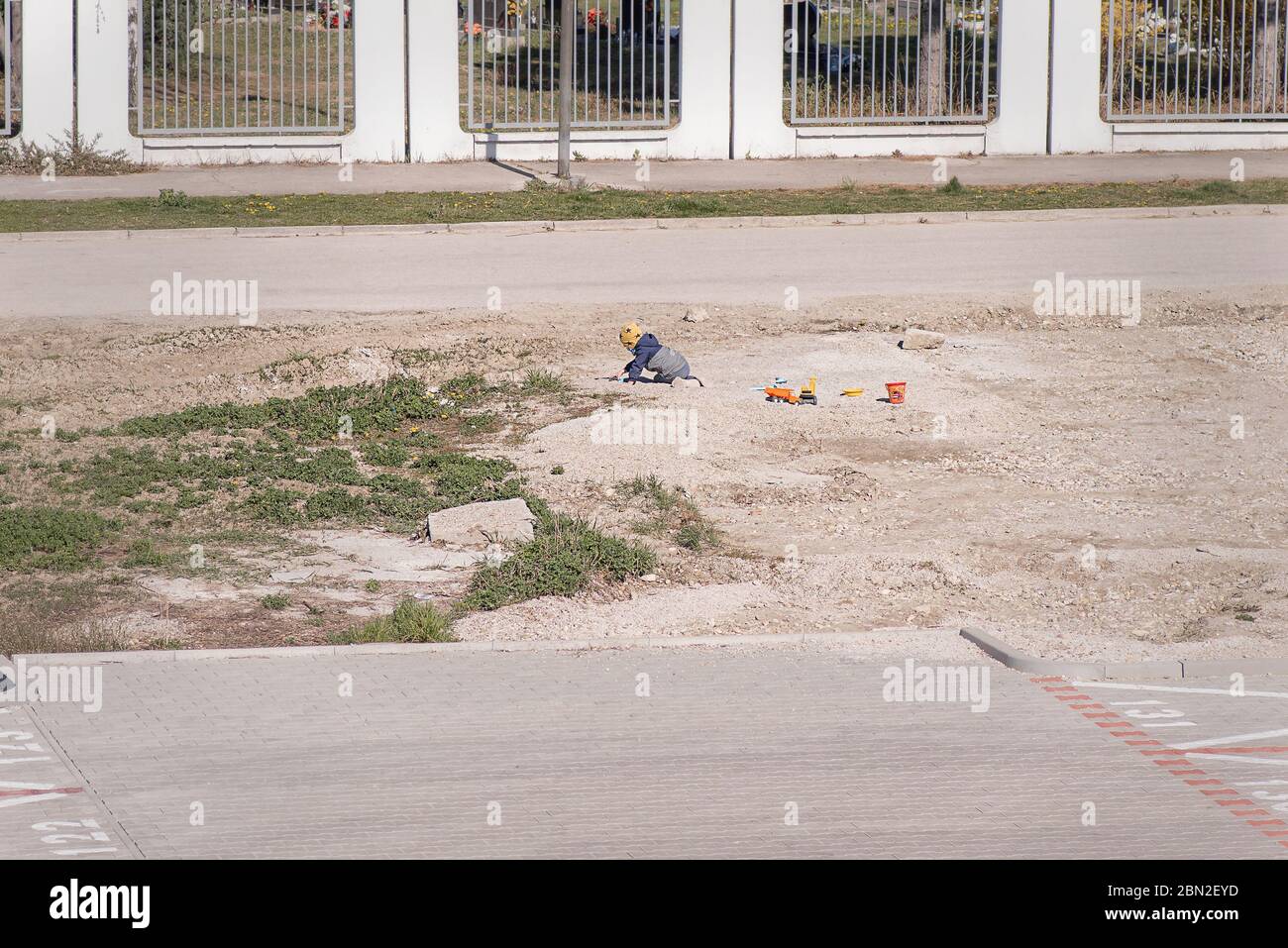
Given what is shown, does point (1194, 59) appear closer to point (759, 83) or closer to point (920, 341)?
point (759, 83)

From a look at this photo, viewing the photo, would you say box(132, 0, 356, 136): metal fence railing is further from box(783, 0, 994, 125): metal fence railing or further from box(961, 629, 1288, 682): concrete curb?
box(961, 629, 1288, 682): concrete curb

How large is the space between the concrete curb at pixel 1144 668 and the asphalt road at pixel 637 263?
33.9ft

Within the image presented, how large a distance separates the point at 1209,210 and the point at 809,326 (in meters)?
8.46

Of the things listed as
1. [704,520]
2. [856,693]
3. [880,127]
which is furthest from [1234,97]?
[856,693]

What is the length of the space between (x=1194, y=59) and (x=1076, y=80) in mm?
Result: 2706

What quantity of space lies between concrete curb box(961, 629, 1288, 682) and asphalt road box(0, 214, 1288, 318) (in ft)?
33.9

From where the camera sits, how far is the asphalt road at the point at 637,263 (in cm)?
2020

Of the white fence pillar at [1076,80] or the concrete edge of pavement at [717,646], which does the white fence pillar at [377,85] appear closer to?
the white fence pillar at [1076,80]

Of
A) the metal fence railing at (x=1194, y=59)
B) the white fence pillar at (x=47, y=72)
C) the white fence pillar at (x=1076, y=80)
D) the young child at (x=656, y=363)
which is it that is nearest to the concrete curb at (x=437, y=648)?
the young child at (x=656, y=363)

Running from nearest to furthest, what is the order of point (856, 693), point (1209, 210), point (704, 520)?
point (856, 693) → point (704, 520) → point (1209, 210)

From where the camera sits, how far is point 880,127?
1206 inches

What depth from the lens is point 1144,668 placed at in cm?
1027

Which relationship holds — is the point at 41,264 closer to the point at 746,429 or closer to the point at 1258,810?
the point at 746,429

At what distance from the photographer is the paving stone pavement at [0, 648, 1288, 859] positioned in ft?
25.7
